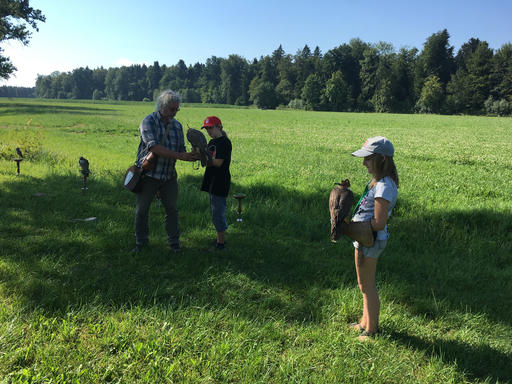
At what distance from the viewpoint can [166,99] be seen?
4.41 metres

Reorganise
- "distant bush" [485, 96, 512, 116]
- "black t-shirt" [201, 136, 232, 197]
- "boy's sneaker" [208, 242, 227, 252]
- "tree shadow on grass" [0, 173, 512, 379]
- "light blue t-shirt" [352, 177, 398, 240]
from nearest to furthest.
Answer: "light blue t-shirt" [352, 177, 398, 240]
"tree shadow on grass" [0, 173, 512, 379]
"black t-shirt" [201, 136, 232, 197]
"boy's sneaker" [208, 242, 227, 252]
"distant bush" [485, 96, 512, 116]

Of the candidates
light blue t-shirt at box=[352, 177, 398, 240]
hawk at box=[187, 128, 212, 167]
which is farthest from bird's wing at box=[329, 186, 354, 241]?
hawk at box=[187, 128, 212, 167]

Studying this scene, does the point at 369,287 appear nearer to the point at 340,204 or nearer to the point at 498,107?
the point at 340,204

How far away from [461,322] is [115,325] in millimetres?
3685

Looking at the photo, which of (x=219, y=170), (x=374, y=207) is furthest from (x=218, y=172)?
(x=374, y=207)

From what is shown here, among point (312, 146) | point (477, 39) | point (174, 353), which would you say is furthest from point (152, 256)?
point (477, 39)

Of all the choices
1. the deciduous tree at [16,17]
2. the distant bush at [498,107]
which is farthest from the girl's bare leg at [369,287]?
the distant bush at [498,107]

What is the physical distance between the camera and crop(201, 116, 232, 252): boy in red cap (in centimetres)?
453

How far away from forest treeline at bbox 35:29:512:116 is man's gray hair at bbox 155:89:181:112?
2168 inches

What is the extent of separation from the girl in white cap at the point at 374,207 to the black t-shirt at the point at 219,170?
2111mm

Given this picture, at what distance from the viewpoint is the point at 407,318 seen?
11.9ft

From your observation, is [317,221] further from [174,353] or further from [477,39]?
[477,39]

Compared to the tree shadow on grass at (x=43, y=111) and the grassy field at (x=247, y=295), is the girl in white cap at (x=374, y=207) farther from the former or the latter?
the tree shadow on grass at (x=43, y=111)

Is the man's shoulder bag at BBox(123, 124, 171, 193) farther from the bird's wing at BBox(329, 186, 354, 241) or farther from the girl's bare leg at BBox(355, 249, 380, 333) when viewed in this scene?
the girl's bare leg at BBox(355, 249, 380, 333)
